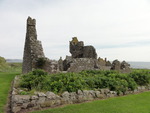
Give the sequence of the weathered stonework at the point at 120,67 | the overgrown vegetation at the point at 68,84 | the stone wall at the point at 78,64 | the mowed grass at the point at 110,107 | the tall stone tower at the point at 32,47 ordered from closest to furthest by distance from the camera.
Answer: the mowed grass at the point at 110,107
the overgrown vegetation at the point at 68,84
the tall stone tower at the point at 32,47
the stone wall at the point at 78,64
the weathered stonework at the point at 120,67

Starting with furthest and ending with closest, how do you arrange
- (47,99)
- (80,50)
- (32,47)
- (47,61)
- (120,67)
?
(80,50) < (120,67) < (32,47) < (47,61) < (47,99)

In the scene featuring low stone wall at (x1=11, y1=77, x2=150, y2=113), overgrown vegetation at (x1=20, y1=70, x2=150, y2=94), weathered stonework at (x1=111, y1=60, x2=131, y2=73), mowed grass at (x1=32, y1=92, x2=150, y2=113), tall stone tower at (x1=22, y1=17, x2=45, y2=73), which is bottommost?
mowed grass at (x1=32, y1=92, x2=150, y2=113)

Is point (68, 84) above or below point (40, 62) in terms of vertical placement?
below

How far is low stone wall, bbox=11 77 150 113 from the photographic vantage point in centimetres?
668

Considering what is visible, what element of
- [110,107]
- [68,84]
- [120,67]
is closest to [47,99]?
[68,84]

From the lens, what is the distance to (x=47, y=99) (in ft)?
24.0

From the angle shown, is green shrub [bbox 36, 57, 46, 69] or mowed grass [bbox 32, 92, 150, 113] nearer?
mowed grass [bbox 32, 92, 150, 113]

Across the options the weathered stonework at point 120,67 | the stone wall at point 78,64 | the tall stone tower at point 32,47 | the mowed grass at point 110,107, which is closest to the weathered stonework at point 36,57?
the tall stone tower at point 32,47

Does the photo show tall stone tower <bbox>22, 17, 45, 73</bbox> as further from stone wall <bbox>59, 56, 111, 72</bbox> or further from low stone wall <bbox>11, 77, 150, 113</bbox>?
low stone wall <bbox>11, 77, 150, 113</bbox>

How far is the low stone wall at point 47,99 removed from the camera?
6.68 m

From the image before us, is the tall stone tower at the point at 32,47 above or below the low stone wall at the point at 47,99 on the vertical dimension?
above

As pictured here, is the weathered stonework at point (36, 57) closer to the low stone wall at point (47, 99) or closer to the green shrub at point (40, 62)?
the green shrub at point (40, 62)

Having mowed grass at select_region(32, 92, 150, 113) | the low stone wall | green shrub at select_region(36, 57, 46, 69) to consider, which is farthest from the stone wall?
mowed grass at select_region(32, 92, 150, 113)

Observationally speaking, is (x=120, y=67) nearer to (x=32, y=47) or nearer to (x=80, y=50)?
(x=80, y=50)
